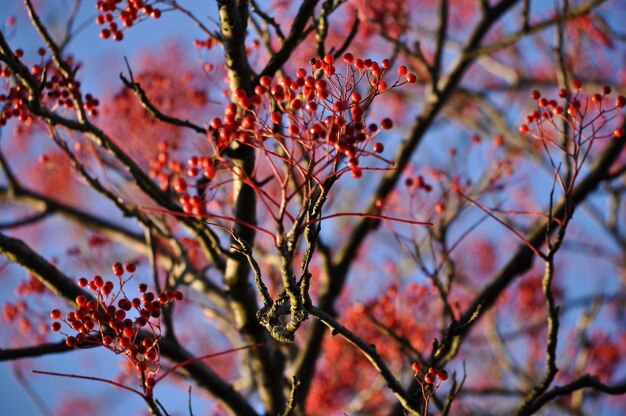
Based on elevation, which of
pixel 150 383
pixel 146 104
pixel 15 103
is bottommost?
pixel 150 383

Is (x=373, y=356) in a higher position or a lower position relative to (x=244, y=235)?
lower

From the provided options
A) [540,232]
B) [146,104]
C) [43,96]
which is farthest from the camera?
[540,232]

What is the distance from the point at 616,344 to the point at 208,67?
29.4ft

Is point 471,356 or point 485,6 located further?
point 471,356

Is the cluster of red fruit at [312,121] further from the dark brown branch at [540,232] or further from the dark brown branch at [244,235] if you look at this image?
the dark brown branch at [540,232]

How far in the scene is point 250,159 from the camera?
2924mm

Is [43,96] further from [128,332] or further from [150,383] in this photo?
[150,383]

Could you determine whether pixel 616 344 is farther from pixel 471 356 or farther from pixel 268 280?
pixel 268 280

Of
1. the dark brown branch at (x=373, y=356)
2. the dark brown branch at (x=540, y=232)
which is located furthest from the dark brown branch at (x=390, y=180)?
the dark brown branch at (x=373, y=356)

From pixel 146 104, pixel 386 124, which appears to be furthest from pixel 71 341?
pixel 386 124

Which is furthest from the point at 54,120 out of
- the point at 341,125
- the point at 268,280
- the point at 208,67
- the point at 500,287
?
the point at 268,280

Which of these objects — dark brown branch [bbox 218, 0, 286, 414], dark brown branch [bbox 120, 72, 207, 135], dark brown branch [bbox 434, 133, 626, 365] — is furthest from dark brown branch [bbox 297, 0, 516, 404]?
dark brown branch [bbox 120, 72, 207, 135]

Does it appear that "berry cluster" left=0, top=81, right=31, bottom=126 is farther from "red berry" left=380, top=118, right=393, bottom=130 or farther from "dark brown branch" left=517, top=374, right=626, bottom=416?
"dark brown branch" left=517, top=374, right=626, bottom=416

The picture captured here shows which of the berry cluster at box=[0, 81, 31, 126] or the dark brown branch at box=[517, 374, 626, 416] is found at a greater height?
the berry cluster at box=[0, 81, 31, 126]
